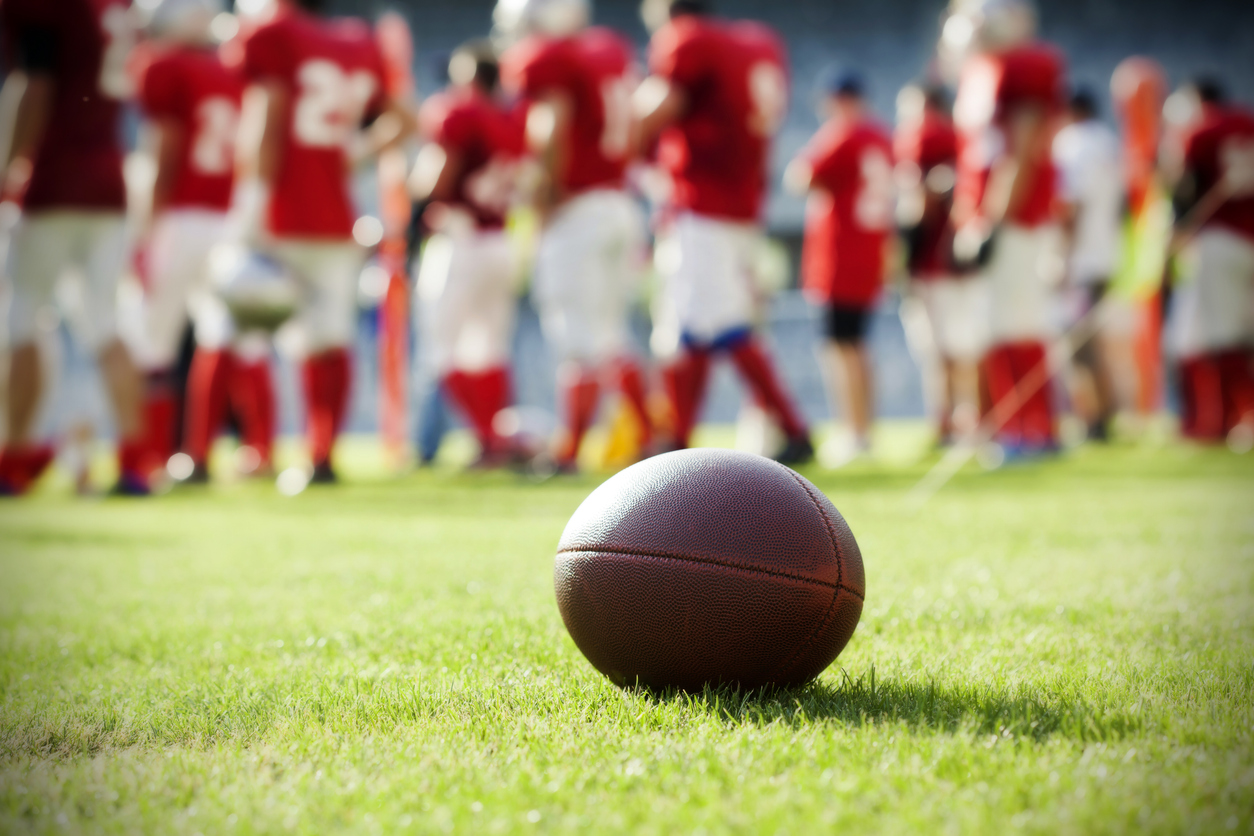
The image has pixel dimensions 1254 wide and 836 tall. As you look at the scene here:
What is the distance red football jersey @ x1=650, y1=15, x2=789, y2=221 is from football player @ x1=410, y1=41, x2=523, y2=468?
51.2 inches

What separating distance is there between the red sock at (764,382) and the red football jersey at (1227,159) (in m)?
3.55

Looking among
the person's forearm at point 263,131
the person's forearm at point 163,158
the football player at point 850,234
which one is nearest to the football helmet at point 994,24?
the football player at point 850,234

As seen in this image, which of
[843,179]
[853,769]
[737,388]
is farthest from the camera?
[737,388]

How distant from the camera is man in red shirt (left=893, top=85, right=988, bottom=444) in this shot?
26.9 ft

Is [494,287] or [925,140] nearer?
[494,287]

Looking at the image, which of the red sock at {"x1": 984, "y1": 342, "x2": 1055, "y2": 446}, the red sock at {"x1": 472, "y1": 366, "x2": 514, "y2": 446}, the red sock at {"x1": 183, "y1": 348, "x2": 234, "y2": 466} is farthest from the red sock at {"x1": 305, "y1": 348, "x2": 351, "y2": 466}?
the red sock at {"x1": 984, "y1": 342, "x2": 1055, "y2": 446}

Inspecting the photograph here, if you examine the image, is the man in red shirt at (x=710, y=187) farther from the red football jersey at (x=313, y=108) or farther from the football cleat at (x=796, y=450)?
the red football jersey at (x=313, y=108)

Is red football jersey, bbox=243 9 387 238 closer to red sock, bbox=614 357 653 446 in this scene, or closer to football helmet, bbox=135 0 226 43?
football helmet, bbox=135 0 226 43

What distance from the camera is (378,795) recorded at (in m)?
1.48

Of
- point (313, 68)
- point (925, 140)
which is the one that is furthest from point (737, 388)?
point (313, 68)

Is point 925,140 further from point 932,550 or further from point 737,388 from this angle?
point 737,388

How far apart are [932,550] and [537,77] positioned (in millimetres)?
3938

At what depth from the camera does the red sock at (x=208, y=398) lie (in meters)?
6.50

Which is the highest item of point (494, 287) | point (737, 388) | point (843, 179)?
point (843, 179)
